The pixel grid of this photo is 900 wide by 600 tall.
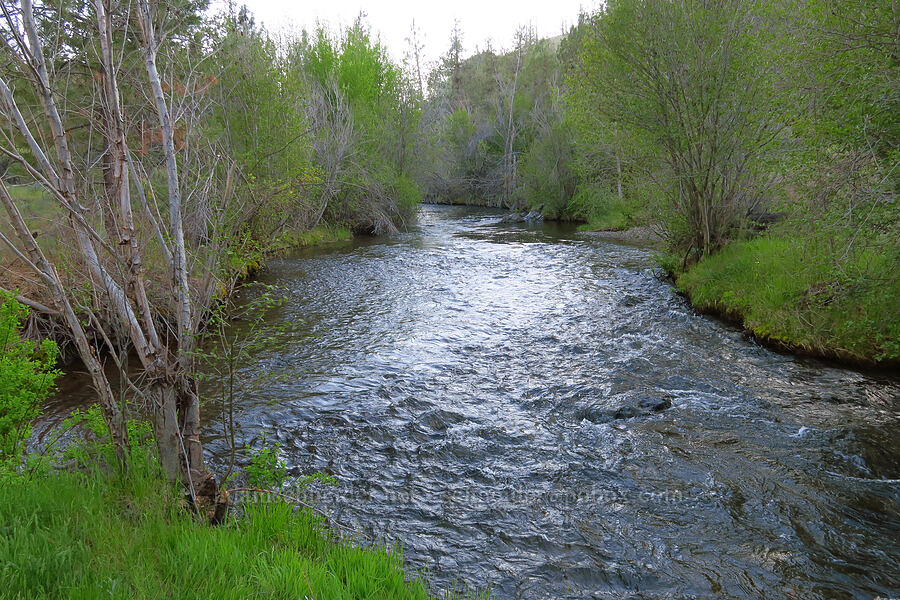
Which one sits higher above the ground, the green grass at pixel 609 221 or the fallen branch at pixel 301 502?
the green grass at pixel 609 221

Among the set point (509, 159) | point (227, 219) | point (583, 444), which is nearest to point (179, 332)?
point (227, 219)

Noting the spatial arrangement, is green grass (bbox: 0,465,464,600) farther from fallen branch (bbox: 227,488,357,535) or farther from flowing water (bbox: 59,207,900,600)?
flowing water (bbox: 59,207,900,600)

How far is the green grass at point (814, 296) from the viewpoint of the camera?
8023 millimetres

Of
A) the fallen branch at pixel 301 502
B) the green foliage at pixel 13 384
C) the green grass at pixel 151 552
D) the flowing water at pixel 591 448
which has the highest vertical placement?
the green foliage at pixel 13 384

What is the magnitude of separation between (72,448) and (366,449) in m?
3.16

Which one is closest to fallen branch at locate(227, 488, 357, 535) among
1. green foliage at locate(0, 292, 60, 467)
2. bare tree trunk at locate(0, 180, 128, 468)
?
bare tree trunk at locate(0, 180, 128, 468)

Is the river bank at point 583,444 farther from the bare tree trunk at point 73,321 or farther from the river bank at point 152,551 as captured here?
the bare tree trunk at point 73,321

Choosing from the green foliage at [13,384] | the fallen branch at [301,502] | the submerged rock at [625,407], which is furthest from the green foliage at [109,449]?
the submerged rock at [625,407]

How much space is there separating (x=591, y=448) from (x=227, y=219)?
5.35 meters

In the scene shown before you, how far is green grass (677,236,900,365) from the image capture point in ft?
26.3

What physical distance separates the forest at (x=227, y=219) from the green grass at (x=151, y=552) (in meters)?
0.02

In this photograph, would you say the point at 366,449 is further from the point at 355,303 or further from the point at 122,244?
the point at 355,303

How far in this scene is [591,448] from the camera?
6738 millimetres

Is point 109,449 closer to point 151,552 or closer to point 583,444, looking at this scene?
point 151,552
